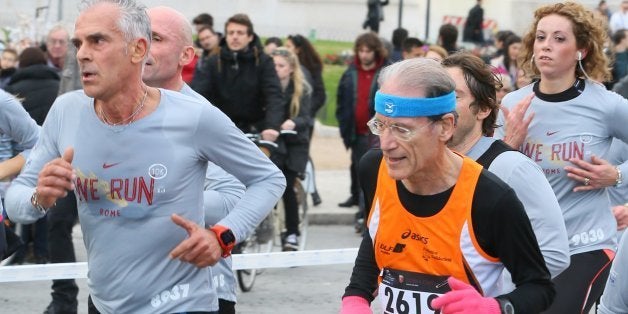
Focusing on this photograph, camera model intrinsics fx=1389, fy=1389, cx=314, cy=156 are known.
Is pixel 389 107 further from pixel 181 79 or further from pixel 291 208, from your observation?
pixel 291 208

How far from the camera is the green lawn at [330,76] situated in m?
22.9

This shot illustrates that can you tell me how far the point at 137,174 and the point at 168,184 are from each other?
0.37ft

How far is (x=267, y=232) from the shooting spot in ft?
37.1

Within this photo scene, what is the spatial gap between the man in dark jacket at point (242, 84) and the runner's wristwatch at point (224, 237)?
603cm

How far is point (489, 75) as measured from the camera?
206 inches

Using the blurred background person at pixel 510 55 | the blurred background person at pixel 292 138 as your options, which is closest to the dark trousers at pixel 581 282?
the blurred background person at pixel 292 138

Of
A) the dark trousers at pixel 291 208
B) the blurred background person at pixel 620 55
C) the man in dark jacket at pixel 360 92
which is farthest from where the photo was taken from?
the blurred background person at pixel 620 55

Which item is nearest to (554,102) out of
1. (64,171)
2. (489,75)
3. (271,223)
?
A: (489,75)

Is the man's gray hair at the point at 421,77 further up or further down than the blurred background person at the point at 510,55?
further up

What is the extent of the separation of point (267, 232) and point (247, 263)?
9.02 ft

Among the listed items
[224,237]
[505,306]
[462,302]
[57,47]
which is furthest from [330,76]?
[462,302]

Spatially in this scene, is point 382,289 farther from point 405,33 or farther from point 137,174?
point 405,33

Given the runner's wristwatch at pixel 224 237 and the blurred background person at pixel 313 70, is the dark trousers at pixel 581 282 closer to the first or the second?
the runner's wristwatch at pixel 224 237

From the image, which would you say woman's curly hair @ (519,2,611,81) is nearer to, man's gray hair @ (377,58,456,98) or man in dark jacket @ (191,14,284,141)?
man's gray hair @ (377,58,456,98)
